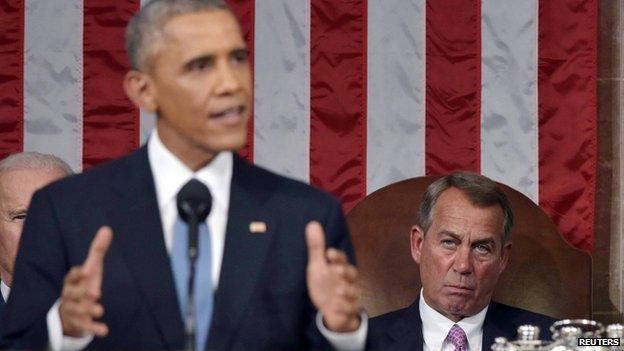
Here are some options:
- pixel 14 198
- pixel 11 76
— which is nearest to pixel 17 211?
pixel 14 198

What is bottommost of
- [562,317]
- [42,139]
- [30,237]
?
[562,317]

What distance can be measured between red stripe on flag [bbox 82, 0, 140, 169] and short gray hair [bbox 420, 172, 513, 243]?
1123 millimetres

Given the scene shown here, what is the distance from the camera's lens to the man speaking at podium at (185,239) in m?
2.12

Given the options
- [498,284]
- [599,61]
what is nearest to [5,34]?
[498,284]

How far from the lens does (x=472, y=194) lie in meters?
4.12

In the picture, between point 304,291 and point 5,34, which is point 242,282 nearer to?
point 304,291

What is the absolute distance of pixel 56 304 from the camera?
215 cm

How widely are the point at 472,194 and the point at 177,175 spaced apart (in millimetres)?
2051

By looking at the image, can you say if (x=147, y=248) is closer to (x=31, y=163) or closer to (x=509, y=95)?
(x=31, y=163)

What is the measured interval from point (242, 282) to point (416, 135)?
105 inches

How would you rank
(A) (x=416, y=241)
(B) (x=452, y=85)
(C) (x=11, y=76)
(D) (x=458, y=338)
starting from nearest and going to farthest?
(D) (x=458, y=338) → (A) (x=416, y=241) → (C) (x=11, y=76) → (B) (x=452, y=85)

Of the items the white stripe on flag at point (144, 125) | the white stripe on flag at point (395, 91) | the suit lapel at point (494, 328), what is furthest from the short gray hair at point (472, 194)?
the white stripe on flag at point (144, 125)

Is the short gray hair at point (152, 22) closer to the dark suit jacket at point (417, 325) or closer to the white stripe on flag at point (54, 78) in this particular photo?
the dark suit jacket at point (417, 325)

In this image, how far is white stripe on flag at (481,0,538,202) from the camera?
4.82m
